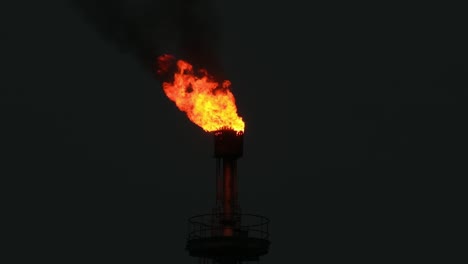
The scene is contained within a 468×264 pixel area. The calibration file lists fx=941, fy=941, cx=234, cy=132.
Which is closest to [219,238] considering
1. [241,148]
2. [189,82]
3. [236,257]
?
[236,257]

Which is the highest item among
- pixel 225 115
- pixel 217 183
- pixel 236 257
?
pixel 225 115

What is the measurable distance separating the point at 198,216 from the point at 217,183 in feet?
8.44

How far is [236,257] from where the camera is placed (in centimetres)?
5619

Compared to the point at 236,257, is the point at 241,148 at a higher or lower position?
higher

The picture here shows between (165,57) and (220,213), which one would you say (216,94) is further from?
(220,213)

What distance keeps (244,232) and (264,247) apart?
150 centimetres

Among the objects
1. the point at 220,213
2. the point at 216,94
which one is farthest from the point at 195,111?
the point at 220,213

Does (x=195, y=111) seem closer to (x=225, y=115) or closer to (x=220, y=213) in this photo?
(x=225, y=115)

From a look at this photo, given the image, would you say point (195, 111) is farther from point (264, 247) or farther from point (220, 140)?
point (264, 247)

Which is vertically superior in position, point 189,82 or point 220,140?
point 189,82

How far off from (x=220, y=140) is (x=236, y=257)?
23.4 feet

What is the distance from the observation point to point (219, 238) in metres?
55.4

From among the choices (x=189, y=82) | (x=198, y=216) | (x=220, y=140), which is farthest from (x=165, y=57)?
(x=198, y=216)

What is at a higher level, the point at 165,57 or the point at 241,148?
the point at 165,57
